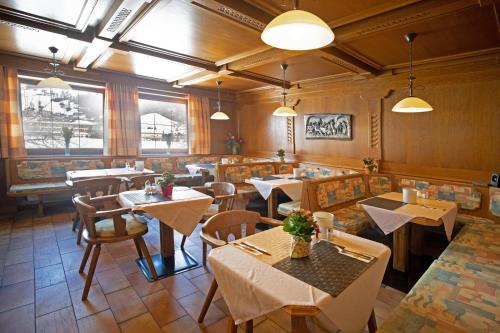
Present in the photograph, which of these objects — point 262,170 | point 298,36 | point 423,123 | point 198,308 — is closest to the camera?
point 298,36

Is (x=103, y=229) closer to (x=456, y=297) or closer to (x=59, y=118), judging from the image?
(x=456, y=297)

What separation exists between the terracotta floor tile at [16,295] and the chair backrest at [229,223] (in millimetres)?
1621

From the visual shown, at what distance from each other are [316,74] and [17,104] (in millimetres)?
5150

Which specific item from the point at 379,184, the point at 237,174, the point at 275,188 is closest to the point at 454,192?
the point at 379,184

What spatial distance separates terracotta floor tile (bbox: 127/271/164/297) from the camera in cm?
220

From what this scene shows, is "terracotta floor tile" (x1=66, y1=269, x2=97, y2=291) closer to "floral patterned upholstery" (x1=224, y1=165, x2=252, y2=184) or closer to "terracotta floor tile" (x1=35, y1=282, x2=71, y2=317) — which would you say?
"terracotta floor tile" (x1=35, y1=282, x2=71, y2=317)

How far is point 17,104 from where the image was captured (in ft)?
14.1

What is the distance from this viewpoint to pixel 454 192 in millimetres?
3125

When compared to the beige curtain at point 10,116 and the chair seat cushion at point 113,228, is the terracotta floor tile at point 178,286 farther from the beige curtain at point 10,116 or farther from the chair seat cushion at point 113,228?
the beige curtain at point 10,116

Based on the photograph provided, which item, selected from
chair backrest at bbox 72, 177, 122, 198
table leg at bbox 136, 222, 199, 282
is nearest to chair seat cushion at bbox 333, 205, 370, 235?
table leg at bbox 136, 222, 199, 282

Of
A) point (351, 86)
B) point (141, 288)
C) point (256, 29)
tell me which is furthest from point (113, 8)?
point (351, 86)

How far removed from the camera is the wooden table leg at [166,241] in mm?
2634

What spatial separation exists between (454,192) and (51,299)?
4.24 metres

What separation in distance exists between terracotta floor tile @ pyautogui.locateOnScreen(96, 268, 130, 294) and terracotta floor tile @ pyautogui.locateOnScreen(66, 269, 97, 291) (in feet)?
0.23
